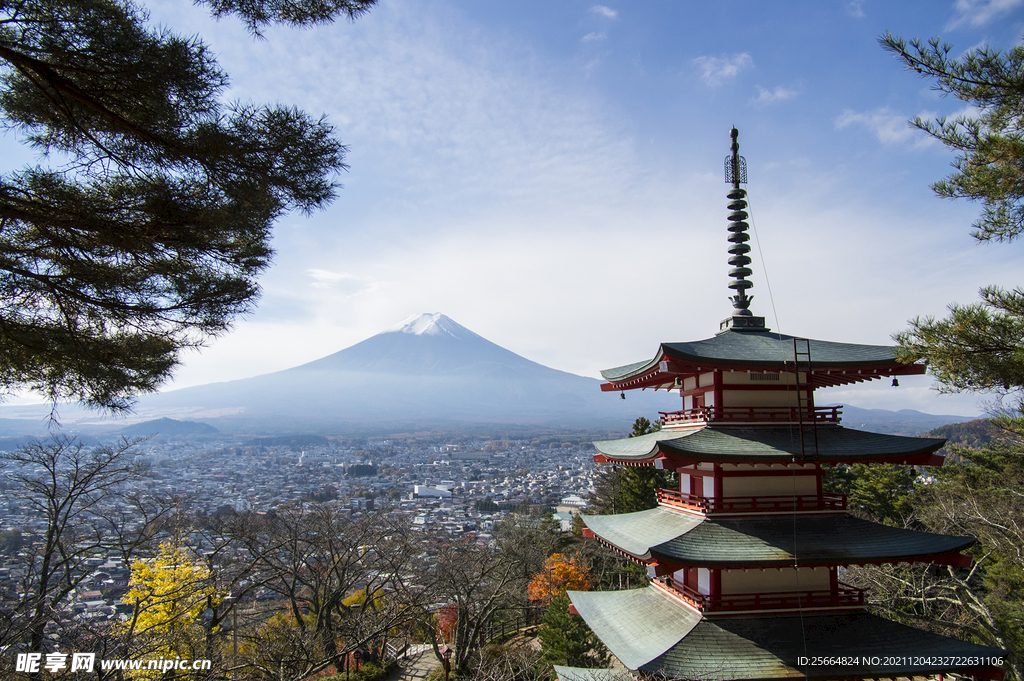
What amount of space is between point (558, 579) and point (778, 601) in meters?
11.8

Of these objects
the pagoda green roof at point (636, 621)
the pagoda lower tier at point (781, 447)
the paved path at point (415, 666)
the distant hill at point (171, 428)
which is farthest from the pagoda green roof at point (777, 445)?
the distant hill at point (171, 428)

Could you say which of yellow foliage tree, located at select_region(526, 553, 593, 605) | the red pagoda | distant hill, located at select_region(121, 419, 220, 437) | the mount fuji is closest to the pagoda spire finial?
the red pagoda

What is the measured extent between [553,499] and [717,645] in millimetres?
45113

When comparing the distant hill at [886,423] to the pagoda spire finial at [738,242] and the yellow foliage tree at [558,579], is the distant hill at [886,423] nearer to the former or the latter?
the pagoda spire finial at [738,242]

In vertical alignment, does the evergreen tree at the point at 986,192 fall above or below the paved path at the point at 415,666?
above

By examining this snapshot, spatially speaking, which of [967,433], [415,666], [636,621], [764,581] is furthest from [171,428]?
[967,433]

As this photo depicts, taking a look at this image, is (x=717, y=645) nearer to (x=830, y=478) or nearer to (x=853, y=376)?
(x=853, y=376)

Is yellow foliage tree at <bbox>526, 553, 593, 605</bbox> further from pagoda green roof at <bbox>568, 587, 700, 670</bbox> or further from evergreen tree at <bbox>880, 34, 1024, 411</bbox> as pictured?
evergreen tree at <bbox>880, 34, 1024, 411</bbox>

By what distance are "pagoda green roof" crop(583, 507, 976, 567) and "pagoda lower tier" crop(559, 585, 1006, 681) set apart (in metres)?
0.92

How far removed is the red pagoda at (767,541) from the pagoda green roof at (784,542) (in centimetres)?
2

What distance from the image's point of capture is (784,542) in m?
7.07

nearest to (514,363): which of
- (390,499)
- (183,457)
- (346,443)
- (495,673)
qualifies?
(346,443)

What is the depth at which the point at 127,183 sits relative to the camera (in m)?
4.62

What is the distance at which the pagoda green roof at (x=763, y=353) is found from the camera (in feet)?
23.5
